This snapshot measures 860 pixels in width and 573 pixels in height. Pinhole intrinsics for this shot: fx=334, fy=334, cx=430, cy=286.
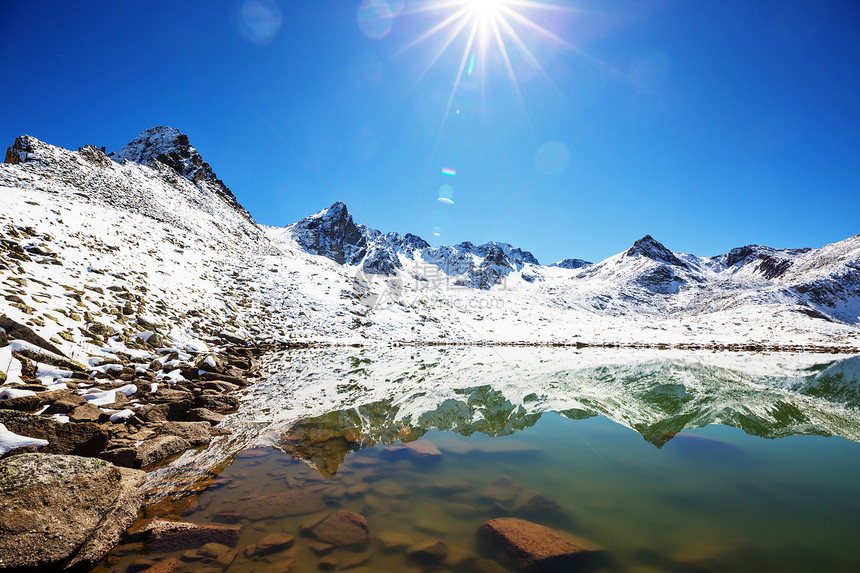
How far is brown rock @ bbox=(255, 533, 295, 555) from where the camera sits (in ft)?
15.2

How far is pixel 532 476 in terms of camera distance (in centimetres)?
669

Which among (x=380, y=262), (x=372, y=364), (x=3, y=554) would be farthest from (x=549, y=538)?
(x=380, y=262)

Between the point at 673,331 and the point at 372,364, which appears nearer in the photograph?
the point at 372,364

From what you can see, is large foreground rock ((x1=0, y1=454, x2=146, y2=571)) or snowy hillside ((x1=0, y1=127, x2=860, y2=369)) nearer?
large foreground rock ((x1=0, y1=454, x2=146, y2=571))

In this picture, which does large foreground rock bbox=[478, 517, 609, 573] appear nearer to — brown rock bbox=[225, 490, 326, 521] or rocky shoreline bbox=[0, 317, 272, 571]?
brown rock bbox=[225, 490, 326, 521]

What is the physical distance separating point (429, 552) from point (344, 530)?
1.36 metres

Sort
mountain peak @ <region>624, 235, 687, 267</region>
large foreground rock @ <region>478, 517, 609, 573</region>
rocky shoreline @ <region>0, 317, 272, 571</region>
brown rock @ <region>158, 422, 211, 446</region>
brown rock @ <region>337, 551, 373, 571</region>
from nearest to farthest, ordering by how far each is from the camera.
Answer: rocky shoreline @ <region>0, 317, 272, 571</region> < large foreground rock @ <region>478, 517, 609, 573</region> < brown rock @ <region>337, 551, 373, 571</region> < brown rock @ <region>158, 422, 211, 446</region> < mountain peak @ <region>624, 235, 687, 267</region>

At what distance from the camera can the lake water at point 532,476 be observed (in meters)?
4.55

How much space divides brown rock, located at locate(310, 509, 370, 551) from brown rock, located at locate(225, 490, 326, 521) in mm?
468

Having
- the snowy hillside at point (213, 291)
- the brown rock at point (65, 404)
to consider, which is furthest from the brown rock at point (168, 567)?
the snowy hillside at point (213, 291)

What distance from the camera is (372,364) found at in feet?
68.4

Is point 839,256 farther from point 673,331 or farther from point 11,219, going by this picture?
point 11,219

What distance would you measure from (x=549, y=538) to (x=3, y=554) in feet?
21.3

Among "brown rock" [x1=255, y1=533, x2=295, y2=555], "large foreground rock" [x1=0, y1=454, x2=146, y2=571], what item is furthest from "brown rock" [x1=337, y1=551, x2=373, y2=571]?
"large foreground rock" [x1=0, y1=454, x2=146, y2=571]
